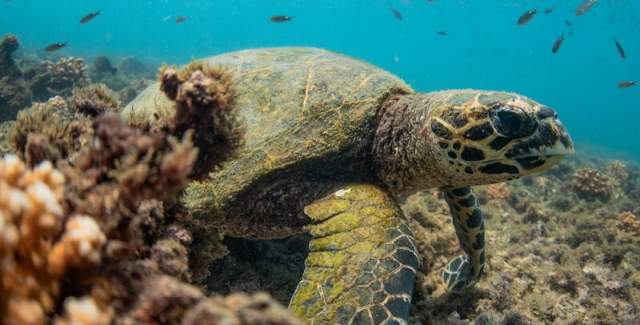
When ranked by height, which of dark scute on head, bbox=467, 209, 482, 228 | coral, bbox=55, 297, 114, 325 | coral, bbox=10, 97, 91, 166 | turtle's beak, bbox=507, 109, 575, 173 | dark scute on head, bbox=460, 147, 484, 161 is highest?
coral, bbox=10, 97, 91, 166

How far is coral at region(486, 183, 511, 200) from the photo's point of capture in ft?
25.5

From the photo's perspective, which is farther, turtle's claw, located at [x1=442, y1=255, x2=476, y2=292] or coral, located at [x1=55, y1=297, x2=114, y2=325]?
turtle's claw, located at [x1=442, y1=255, x2=476, y2=292]

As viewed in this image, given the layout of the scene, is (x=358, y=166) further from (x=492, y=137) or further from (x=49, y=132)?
(x=49, y=132)

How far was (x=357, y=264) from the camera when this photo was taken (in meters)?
2.73

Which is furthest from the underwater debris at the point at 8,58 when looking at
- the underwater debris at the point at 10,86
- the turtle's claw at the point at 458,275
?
the turtle's claw at the point at 458,275

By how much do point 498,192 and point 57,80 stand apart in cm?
1137

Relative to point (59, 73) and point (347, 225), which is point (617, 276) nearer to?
point (347, 225)

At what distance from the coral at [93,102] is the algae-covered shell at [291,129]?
804mm

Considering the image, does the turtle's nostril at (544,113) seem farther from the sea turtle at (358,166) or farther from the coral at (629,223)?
the coral at (629,223)

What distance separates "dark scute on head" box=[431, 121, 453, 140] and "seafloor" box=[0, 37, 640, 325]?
65.4 inches

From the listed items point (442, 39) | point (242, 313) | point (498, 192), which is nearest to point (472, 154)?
point (242, 313)

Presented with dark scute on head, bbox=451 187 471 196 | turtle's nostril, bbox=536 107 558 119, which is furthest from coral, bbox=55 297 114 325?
dark scute on head, bbox=451 187 471 196

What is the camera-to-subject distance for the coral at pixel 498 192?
7.77 metres

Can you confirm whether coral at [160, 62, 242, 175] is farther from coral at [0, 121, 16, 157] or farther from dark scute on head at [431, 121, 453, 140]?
dark scute on head at [431, 121, 453, 140]
